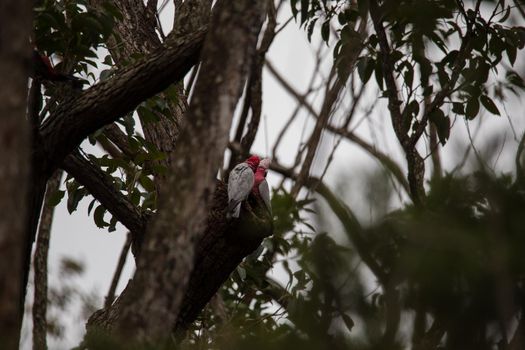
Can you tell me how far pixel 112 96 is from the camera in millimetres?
4105

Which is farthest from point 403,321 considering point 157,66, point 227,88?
point 157,66

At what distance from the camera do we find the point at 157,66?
13.5ft

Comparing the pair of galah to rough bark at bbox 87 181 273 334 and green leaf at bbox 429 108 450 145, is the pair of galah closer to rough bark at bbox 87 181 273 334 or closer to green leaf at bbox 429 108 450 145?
rough bark at bbox 87 181 273 334

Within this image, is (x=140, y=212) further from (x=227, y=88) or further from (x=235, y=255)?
(x=227, y=88)

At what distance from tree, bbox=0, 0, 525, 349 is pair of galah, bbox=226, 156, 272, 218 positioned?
0.24 feet

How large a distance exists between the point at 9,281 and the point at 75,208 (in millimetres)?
2379

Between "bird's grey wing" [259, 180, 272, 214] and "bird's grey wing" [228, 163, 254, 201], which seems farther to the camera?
"bird's grey wing" [259, 180, 272, 214]

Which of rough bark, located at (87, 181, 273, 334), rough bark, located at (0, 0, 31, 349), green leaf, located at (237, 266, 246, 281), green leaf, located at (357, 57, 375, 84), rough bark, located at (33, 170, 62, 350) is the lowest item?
rough bark, located at (0, 0, 31, 349)

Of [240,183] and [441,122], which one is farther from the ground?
[441,122]

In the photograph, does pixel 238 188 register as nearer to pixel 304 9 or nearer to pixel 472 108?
pixel 304 9

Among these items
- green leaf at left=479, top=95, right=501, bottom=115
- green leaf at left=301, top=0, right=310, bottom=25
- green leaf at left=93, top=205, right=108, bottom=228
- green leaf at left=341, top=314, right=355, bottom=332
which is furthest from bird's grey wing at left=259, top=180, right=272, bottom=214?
green leaf at left=341, top=314, right=355, bottom=332

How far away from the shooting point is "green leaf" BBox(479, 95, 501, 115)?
17.3 ft

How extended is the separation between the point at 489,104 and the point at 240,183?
5.33ft

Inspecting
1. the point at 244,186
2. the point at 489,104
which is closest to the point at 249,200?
the point at 244,186
